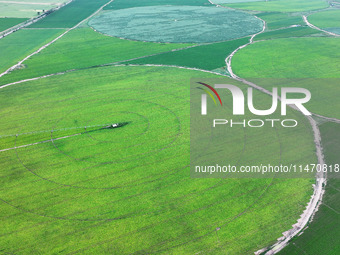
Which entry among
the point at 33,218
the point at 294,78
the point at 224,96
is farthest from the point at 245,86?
the point at 33,218

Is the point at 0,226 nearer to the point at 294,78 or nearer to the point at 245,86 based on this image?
the point at 245,86

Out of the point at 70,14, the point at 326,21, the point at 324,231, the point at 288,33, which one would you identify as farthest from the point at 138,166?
the point at 70,14

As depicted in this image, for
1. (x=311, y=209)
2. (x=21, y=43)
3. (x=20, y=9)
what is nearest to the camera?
(x=311, y=209)

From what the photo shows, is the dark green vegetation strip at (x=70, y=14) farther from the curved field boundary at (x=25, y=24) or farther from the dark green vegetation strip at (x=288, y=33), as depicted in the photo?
the dark green vegetation strip at (x=288, y=33)

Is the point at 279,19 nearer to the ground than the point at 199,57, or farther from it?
farther from it

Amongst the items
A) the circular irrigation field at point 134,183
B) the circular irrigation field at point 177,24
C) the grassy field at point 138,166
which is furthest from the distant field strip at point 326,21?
the circular irrigation field at point 134,183

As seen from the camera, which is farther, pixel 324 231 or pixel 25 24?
pixel 25 24

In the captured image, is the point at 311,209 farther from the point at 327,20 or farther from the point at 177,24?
the point at 327,20
